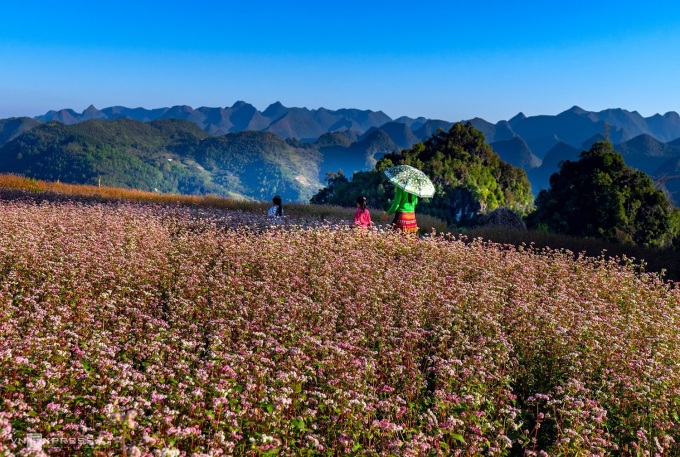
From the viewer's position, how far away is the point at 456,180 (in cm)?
4234

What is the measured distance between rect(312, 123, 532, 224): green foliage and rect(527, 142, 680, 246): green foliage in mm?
11457

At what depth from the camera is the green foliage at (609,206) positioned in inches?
998

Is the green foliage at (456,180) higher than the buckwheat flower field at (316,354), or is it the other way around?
the green foliage at (456,180)

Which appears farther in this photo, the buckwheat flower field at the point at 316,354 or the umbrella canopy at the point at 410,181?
the umbrella canopy at the point at 410,181

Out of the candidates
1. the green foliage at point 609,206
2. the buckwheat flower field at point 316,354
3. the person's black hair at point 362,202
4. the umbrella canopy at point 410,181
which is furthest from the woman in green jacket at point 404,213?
the green foliage at point 609,206

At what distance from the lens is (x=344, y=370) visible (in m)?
5.86

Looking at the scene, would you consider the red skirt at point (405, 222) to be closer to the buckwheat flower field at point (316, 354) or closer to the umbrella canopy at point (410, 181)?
the umbrella canopy at point (410, 181)

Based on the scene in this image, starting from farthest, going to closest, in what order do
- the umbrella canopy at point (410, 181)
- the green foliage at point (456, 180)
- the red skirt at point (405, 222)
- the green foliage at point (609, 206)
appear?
1. the green foliage at point (456, 180)
2. the green foliage at point (609, 206)
3. the red skirt at point (405, 222)
4. the umbrella canopy at point (410, 181)

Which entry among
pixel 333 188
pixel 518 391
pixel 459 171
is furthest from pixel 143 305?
pixel 333 188

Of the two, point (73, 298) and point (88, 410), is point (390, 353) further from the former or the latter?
point (73, 298)

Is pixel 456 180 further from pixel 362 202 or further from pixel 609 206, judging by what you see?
pixel 362 202

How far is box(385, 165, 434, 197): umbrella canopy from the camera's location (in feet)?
49.0

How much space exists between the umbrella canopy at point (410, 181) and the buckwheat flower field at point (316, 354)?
8.73 ft

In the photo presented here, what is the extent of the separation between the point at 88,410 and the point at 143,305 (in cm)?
309
